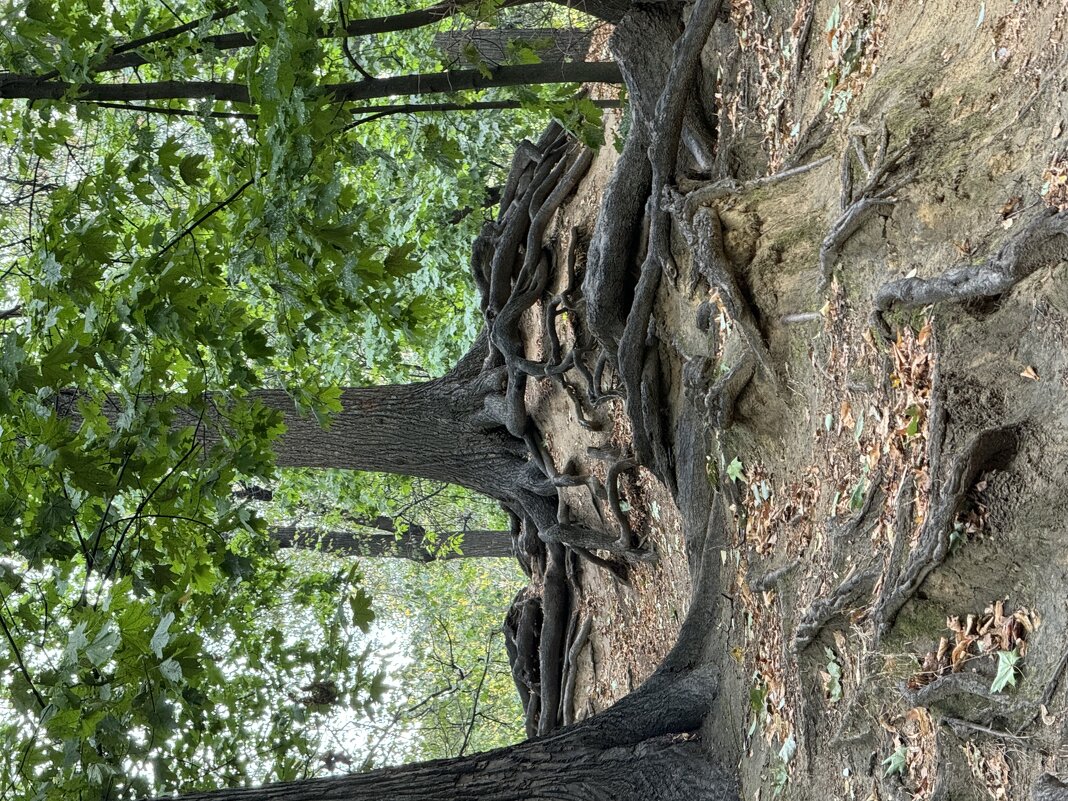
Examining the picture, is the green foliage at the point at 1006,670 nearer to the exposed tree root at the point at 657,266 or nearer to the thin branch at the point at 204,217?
the exposed tree root at the point at 657,266

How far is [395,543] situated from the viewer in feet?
43.8

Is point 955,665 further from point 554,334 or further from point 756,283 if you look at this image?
point 554,334

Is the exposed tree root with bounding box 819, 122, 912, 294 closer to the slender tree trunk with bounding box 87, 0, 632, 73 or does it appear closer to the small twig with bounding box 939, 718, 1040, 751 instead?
the small twig with bounding box 939, 718, 1040, 751

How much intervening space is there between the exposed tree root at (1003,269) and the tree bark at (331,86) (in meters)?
2.19

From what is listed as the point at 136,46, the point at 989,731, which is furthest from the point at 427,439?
the point at 989,731

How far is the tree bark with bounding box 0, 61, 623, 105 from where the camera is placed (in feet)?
11.1

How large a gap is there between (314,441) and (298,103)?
388 centimetres

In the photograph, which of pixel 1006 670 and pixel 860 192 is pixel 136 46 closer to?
pixel 860 192

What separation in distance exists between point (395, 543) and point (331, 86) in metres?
10.3

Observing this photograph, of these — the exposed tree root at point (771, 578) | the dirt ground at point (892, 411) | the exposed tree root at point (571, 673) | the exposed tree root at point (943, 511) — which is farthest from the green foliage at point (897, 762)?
the exposed tree root at point (571, 673)

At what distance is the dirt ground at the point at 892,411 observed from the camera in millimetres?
2631

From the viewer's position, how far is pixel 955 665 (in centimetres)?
282

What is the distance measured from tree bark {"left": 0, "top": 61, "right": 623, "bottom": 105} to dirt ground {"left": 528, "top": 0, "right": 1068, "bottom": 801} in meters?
1.08

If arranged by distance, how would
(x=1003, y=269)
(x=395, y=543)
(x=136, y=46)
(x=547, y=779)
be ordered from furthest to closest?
(x=395, y=543)
(x=547, y=779)
(x=136, y=46)
(x=1003, y=269)
